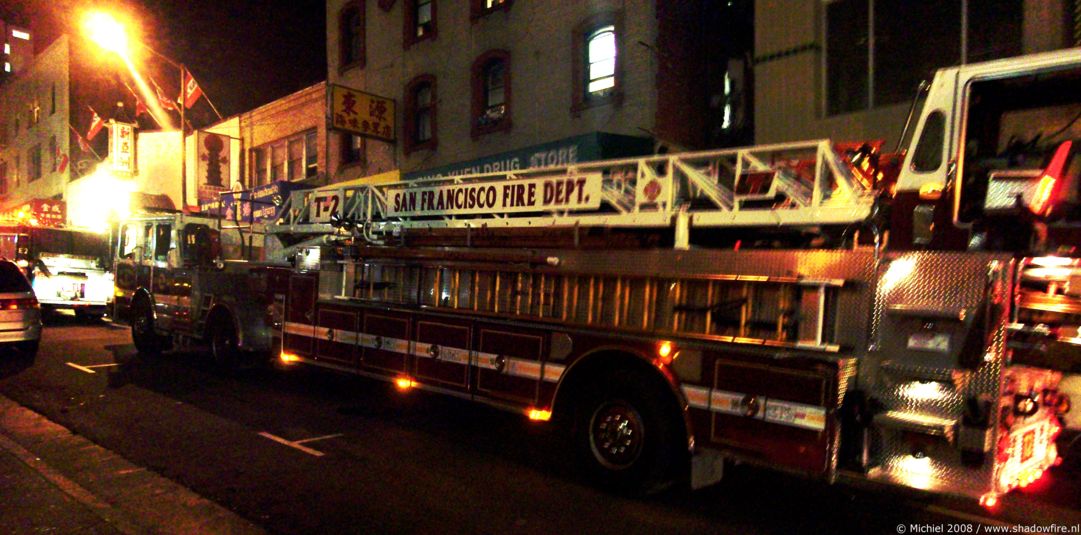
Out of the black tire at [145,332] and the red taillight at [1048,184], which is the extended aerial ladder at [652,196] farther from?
the black tire at [145,332]

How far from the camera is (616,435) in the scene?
567 cm

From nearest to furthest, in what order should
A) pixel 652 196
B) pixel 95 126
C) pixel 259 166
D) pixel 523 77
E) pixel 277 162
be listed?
pixel 652 196 → pixel 523 77 → pixel 277 162 → pixel 259 166 → pixel 95 126

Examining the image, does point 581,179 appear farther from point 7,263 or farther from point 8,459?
point 7,263

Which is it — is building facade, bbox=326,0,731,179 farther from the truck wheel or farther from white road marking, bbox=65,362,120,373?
white road marking, bbox=65,362,120,373

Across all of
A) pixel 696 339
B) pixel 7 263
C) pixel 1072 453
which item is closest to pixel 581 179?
pixel 696 339

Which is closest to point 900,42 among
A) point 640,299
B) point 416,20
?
point 640,299

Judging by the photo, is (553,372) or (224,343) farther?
(224,343)

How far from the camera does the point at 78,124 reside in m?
35.1

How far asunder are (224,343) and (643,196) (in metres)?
7.59

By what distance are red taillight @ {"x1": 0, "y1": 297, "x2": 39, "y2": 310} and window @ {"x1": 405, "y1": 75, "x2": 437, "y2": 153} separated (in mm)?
8833

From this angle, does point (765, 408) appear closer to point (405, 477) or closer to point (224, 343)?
point (405, 477)

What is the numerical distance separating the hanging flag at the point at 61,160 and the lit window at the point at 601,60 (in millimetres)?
31895

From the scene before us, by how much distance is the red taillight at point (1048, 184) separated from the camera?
4.24 meters

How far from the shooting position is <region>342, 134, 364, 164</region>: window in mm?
20234
